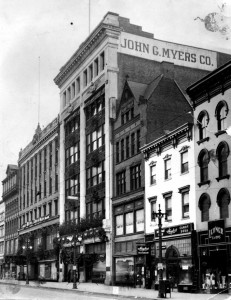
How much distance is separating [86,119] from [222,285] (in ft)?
106

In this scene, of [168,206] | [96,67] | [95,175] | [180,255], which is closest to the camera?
[180,255]

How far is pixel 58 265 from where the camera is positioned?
69.6 m

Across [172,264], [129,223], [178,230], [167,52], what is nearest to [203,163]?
[178,230]

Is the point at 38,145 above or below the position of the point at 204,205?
above

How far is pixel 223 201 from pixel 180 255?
6496 millimetres

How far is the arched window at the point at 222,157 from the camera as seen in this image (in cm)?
3647

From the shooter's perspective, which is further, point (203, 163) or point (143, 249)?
point (143, 249)

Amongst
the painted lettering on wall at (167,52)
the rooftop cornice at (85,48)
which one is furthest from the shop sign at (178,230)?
the rooftop cornice at (85,48)

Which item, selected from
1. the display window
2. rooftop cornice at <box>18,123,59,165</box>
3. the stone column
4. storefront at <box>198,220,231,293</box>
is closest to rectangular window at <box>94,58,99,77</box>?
the stone column

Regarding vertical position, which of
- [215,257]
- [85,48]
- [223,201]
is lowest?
[215,257]

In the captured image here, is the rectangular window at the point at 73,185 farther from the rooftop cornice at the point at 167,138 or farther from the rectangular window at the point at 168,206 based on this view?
the rectangular window at the point at 168,206

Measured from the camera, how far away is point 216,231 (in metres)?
36.2

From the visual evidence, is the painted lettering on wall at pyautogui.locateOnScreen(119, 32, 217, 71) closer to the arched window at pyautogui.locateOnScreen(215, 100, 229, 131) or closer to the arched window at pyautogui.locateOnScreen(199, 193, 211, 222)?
the arched window at pyautogui.locateOnScreen(215, 100, 229, 131)

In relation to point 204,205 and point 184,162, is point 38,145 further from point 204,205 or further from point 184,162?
point 204,205
